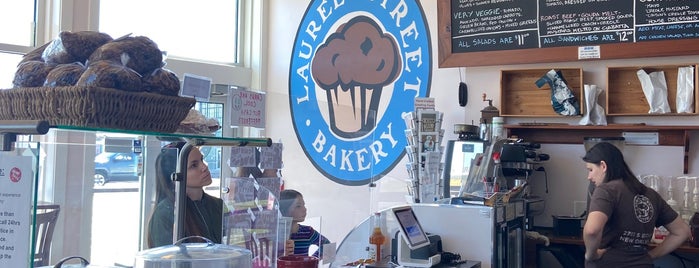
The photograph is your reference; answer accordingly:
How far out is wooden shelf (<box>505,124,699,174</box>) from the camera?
13.9 ft

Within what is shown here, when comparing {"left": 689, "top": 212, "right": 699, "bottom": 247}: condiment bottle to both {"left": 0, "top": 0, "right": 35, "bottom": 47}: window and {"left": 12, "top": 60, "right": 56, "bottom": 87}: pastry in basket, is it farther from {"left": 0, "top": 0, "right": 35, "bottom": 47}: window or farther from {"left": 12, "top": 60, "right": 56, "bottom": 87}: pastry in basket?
{"left": 0, "top": 0, "right": 35, "bottom": 47}: window

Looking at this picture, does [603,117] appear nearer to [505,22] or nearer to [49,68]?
[505,22]

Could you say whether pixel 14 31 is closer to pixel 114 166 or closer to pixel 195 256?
pixel 114 166

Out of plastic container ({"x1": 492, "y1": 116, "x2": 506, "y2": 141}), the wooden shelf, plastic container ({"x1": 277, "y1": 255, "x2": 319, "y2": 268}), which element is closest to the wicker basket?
plastic container ({"x1": 277, "y1": 255, "x2": 319, "y2": 268})

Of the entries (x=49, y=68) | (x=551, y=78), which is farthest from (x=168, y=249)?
(x=551, y=78)

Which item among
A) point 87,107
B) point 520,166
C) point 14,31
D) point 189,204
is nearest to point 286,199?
point 189,204

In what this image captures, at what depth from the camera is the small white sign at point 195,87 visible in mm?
1529

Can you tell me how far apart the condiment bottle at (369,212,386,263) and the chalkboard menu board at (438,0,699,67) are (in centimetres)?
202

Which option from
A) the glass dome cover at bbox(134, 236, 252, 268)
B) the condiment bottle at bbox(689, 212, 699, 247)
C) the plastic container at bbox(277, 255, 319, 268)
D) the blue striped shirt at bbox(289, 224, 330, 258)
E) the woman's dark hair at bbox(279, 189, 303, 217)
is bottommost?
the condiment bottle at bbox(689, 212, 699, 247)

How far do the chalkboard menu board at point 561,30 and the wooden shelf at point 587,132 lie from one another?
48 centimetres

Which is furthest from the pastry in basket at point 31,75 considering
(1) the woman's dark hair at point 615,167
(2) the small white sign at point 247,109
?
(1) the woman's dark hair at point 615,167

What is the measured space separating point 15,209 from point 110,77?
28 cm

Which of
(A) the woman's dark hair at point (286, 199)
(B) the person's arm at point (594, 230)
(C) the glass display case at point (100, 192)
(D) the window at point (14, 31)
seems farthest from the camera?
(D) the window at point (14, 31)

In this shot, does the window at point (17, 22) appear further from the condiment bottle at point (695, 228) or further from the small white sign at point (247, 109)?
the condiment bottle at point (695, 228)
